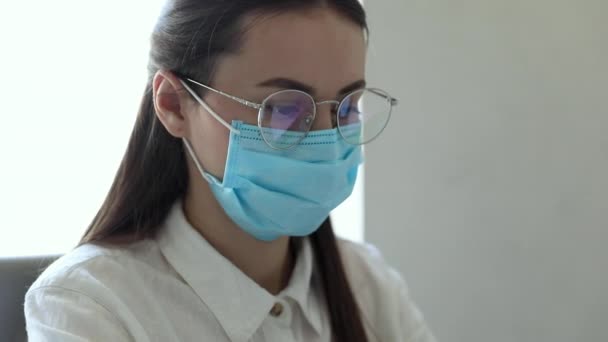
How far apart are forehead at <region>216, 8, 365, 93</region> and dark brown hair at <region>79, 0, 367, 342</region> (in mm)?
16

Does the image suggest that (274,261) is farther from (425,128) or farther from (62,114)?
(62,114)

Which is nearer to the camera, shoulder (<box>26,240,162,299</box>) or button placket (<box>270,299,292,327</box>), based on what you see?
shoulder (<box>26,240,162,299</box>)

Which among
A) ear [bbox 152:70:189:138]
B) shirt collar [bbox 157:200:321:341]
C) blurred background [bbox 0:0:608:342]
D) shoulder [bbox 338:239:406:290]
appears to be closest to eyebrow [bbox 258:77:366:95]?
ear [bbox 152:70:189:138]

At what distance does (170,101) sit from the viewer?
0.99m

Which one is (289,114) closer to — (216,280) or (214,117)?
(214,117)

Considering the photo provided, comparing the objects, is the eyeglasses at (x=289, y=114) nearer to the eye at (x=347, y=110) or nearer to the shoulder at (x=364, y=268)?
the eye at (x=347, y=110)

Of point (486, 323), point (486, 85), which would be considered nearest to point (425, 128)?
point (486, 85)

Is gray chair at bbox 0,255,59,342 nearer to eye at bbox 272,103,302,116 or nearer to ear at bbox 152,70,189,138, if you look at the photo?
ear at bbox 152,70,189,138

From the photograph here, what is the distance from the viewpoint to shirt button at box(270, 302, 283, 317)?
104cm

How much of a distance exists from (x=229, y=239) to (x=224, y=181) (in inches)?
5.8

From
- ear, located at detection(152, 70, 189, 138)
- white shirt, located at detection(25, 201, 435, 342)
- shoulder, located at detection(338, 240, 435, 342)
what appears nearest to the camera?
white shirt, located at detection(25, 201, 435, 342)

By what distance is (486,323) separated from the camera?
1613 millimetres

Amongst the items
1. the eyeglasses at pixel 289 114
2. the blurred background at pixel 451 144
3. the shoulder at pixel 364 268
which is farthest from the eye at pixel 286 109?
the blurred background at pixel 451 144

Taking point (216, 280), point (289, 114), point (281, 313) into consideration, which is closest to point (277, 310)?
point (281, 313)
